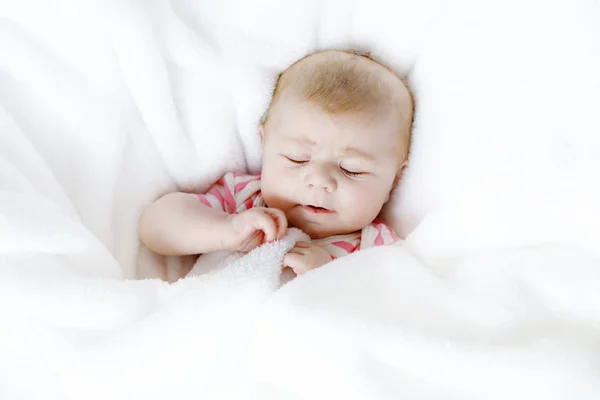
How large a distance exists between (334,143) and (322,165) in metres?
0.05

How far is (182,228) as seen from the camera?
1117 millimetres

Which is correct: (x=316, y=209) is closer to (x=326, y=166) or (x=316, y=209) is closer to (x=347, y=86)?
(x=326, y=166)

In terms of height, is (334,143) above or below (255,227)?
above

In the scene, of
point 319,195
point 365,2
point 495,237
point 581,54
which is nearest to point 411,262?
point 495,237

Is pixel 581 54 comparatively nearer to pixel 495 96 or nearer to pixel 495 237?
pixel 495 96

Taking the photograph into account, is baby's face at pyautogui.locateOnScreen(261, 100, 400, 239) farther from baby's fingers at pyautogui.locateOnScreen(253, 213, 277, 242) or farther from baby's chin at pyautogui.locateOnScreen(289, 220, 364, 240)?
baby's fingers at pyautogui.locateOnScreen(253, 213, 277, 242)

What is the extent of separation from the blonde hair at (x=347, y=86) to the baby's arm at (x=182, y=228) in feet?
0.81

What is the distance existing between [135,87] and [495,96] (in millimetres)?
628

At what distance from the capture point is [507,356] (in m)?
0.76

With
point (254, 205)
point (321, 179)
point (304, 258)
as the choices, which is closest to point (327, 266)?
point (304, 258)

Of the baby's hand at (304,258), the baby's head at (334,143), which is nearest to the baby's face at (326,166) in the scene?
the baby's head at (334,143)

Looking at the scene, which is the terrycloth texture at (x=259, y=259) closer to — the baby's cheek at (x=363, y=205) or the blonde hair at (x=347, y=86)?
the baby's cheek at (x=363, y=205)

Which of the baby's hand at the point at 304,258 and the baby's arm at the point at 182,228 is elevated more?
the baby's hand at the point at 304,258

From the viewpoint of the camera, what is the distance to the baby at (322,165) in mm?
1123
